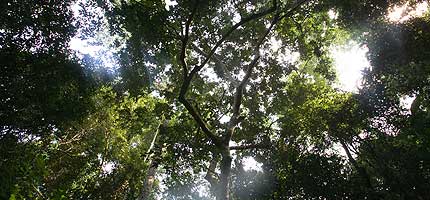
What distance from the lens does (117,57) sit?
559 inches

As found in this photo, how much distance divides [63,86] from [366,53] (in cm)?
1234

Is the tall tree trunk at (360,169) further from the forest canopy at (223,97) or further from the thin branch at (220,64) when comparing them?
the thin branch at (220,64)

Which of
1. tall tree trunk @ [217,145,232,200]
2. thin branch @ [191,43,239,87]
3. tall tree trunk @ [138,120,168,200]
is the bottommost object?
tall tree trunk @ [217,145,232,200]

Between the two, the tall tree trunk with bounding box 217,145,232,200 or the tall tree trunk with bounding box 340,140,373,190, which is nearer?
the tall tree trunk with bounding box 217,145,232,200

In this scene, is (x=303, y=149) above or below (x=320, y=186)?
above

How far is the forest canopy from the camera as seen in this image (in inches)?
475

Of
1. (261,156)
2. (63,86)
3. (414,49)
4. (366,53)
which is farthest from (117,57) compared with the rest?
(414,49)

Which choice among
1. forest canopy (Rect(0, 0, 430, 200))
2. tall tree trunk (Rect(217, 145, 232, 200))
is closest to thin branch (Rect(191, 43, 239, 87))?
forest canopy (Rect(0, 0, 430, 200))

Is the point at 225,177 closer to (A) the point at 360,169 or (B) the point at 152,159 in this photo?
(B) the point at 152,159

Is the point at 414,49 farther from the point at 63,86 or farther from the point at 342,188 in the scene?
the point at 63,86

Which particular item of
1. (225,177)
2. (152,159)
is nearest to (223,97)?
(152,159)

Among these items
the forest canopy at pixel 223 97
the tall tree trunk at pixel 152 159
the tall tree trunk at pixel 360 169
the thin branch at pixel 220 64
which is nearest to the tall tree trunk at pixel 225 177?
the forest canopy at pixel 223 97

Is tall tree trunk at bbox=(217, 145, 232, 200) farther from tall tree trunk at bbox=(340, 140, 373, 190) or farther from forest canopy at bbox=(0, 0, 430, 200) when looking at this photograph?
tall tree trunk at bbox=(340, 140, 373, 190)

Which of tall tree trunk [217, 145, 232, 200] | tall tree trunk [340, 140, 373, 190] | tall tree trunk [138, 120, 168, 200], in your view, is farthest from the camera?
tall tree trunk [138, 120, 168, 200]
